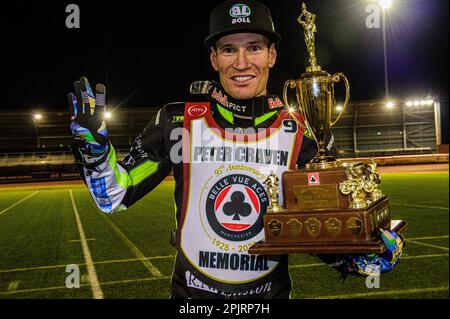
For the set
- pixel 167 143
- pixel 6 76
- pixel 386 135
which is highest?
pixel 6 76

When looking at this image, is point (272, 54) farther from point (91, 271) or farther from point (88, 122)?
point (91, 271)

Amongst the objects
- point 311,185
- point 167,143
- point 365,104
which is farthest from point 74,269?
point 365,104

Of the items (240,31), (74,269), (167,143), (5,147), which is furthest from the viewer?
(5,147)

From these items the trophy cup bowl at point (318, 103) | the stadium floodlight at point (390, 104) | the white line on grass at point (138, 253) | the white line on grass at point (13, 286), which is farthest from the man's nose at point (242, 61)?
the stadium floodlight at point (390, 104)

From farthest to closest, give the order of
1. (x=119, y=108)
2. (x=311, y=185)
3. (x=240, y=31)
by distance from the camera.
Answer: (x=119, y=108), (x=240, y=31), (x=311, y=185)

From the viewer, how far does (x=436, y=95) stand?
40250mm

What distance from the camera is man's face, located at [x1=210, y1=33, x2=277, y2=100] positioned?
6.73ft

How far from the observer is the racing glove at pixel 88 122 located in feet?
5.26

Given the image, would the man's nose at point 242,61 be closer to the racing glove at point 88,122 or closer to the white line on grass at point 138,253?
the racing glove at point 88,122

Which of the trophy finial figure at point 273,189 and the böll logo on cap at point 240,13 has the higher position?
the böll logo on cap at point 240,13

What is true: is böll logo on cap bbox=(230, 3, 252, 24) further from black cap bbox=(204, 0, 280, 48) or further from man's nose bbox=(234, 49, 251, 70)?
man's nose bbox=(234, 49, 251, 70)

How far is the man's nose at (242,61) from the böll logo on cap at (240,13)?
14 cm

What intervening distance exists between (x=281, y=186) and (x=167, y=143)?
23.4 inches
